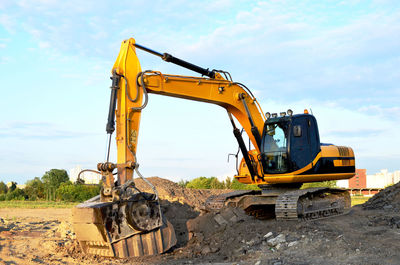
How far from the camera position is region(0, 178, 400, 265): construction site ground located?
786 cm

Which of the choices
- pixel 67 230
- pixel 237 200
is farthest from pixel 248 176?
pixel 67 230

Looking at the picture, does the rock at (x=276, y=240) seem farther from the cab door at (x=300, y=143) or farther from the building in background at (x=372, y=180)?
the building in background at (x=372, y=180)

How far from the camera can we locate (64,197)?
95.8 ft

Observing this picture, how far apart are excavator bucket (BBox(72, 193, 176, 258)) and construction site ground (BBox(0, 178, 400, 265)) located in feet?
1.01

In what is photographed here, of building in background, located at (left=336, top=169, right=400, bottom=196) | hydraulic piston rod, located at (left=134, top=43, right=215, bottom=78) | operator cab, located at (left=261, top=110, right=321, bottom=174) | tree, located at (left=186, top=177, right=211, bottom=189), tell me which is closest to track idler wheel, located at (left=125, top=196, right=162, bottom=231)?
hydraulic piston rod, located at (left=134, top=43, right=215, bottom=78)

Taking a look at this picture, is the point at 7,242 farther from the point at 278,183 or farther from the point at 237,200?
the point at 278,183

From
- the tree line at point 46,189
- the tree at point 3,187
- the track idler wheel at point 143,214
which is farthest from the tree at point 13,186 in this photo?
the track idler wheel at point 143,214

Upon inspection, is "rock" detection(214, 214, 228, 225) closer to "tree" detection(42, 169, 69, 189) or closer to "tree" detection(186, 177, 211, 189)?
"tree" detection(186, 177, 211, 189)

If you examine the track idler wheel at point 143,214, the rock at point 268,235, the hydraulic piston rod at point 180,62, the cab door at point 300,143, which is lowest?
the rock at point 268,235

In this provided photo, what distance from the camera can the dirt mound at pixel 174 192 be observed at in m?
18.4

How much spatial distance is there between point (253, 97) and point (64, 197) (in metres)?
21.5

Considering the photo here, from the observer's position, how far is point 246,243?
8.95 m

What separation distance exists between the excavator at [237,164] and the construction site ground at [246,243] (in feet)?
1.56

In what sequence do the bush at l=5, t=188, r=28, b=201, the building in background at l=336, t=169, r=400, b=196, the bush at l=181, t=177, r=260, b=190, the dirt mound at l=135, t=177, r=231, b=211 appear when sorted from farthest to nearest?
1. the building in background at l=336, t=169, r=400, b=196
2. the bush at l=5, t=188, r=28, b=201
3. the bush at l=181, t=177, r=260, b=190
4. the dirt mound at l=135, t=177, r=231, b=211
